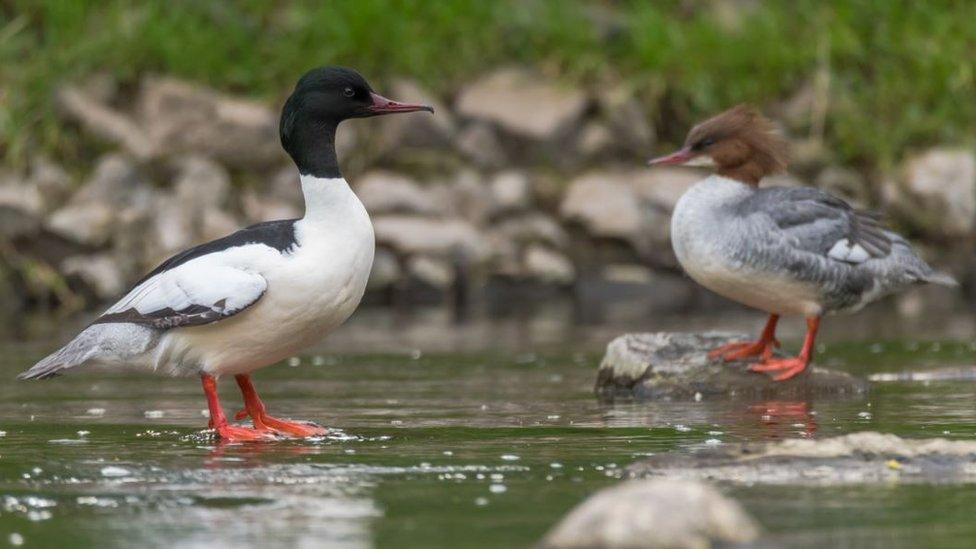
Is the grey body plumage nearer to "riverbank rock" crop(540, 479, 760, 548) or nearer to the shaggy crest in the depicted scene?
the shaggy crest

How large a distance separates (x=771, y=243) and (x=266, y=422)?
3064 millimetres

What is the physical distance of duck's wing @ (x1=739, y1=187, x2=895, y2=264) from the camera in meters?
9.26

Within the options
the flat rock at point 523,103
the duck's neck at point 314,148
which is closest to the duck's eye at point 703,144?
the duck's neck at point 314,148

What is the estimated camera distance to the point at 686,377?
8859mm

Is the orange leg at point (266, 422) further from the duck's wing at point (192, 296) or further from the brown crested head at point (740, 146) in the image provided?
the brown crested head at point (740, 146)

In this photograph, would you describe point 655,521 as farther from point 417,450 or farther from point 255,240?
point 255,240

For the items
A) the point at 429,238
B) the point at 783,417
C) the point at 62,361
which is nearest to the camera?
the point at 62,361

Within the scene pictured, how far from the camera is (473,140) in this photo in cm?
Answer: 1788

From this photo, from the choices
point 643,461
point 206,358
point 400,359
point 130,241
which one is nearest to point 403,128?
point 130,241

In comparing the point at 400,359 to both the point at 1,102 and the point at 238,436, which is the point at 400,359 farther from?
the point at 1,102

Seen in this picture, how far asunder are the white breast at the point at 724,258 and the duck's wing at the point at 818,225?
0.59 feet

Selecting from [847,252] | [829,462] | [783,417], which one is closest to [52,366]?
[783,417]

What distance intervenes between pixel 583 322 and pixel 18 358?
4.86 m

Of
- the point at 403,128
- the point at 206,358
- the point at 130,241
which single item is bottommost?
the point at 206,358
